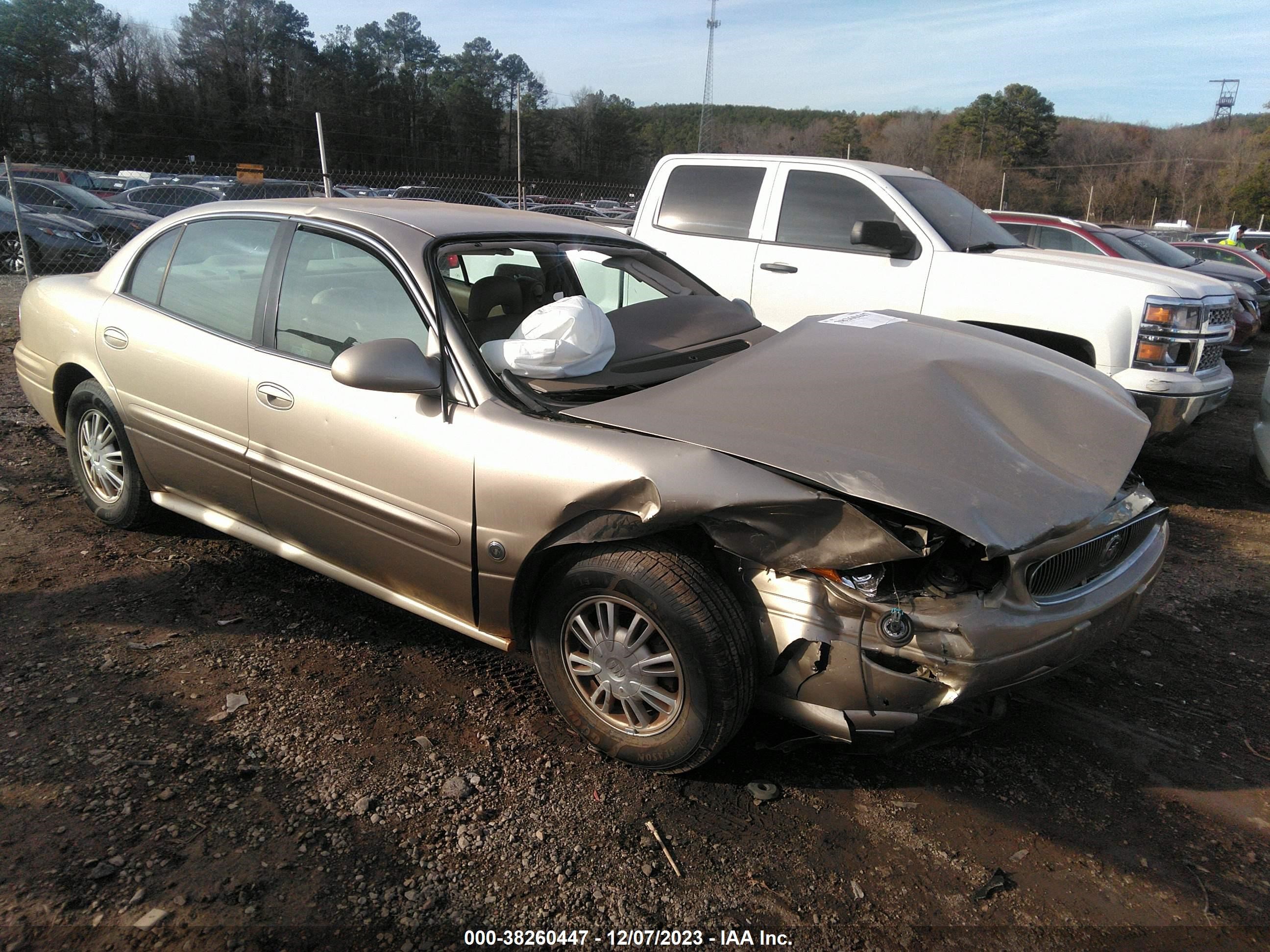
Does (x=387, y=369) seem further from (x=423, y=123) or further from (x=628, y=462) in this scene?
(x=423, y=123)

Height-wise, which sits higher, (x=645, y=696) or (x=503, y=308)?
(x=503, y=308)

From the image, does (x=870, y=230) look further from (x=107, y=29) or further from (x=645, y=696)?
(x=107, y=29)

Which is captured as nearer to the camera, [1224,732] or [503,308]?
[1224,732]

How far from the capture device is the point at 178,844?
7.61ft

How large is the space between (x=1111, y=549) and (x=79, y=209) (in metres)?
16.4

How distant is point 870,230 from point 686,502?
408cm

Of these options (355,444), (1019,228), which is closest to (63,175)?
(1019,228)

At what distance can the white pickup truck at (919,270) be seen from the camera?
524 cm

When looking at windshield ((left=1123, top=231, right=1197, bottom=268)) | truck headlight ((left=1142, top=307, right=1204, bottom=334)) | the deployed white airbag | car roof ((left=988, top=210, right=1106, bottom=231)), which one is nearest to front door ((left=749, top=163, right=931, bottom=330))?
truck headlight ((left=1142, top=307, right=1204, bottom=334))

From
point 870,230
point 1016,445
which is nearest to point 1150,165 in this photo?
point 870,230

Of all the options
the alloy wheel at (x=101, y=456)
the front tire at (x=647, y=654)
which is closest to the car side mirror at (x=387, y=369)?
the front tire at (x=647, y=654)

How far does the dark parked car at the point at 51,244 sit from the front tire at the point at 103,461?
9401mm

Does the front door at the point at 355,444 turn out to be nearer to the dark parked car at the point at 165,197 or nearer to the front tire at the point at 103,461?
the front tire at the point at 103,461

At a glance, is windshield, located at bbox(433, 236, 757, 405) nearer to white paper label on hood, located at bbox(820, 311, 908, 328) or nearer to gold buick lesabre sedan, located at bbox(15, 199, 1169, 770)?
gold buick lesabre sedan, located at bbox(15, 199, 1169, 770)
